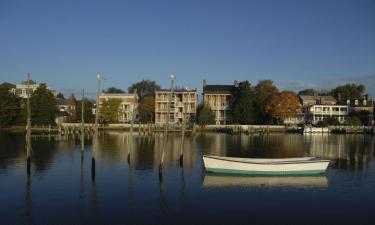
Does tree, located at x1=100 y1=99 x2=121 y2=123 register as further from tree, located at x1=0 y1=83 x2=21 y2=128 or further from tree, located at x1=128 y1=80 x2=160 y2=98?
tree, located at x1=128 y1=80 x2=160 y2=98

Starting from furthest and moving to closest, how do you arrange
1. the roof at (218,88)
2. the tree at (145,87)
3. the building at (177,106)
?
the tree at (145,87), the roof at (218,88), the building at (177,106)

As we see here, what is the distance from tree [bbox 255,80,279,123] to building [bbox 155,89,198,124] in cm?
1746

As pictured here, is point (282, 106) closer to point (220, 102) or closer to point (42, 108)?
point (220, 102)

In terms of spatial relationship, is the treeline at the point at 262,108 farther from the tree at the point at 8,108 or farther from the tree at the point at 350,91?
the tree at the point at 8,108

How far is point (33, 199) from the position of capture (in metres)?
24.2

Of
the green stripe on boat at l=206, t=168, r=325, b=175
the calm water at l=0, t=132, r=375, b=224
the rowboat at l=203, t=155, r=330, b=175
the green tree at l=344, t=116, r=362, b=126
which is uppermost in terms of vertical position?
the green tree at l=344, t=116, r=362, b=126

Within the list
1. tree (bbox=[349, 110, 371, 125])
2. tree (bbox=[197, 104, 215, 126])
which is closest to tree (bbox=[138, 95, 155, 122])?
tree (bbox=[197, 104, 215, 126])

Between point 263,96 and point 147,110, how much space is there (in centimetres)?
3332

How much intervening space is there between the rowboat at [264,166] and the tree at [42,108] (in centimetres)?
6877

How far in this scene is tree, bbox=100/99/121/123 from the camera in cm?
10231

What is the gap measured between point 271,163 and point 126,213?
15.1m

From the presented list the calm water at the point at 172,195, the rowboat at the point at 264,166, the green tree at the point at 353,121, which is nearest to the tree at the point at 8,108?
the calm water at the point at 172,195

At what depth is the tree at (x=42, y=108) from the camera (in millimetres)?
91000

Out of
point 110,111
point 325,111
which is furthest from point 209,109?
point 325,111
